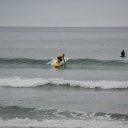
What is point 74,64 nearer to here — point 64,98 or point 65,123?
point 64,98

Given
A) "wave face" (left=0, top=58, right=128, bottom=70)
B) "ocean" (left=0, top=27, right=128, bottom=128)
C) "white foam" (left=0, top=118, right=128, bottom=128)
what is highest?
"wave face" (left=0, top=58, right=128, bottom=70)

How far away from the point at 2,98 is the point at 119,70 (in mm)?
14855

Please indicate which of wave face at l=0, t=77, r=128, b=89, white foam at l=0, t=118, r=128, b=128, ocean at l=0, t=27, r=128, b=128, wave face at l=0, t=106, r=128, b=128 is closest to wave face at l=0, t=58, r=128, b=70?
ocean at l=0, t=27, r=128, b=128

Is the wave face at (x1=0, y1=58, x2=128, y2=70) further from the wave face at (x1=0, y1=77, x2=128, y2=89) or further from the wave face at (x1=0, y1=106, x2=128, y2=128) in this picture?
the wave face at (x1=0, y1=106, x2=128, y2=128)

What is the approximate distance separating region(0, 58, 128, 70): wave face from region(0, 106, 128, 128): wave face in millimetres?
16259

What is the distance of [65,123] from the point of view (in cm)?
1523

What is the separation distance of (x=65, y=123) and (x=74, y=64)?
20959 mm

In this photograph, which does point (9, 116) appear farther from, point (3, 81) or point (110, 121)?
point (3, 81)

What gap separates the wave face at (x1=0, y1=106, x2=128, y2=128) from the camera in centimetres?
1511

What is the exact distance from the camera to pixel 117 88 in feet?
74.4

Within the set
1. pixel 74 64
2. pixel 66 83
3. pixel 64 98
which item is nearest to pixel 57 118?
pixel 64 98

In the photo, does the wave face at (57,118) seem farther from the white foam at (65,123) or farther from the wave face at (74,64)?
the wave face at (74,64)

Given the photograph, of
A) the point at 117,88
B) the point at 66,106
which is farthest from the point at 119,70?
the point at 66,106

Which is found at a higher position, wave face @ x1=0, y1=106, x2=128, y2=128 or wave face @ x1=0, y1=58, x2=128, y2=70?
wave face @ x1=0, y1=58, x2=128, y2=70
